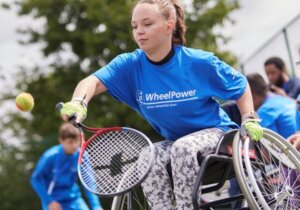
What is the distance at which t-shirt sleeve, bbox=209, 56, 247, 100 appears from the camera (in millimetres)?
4328

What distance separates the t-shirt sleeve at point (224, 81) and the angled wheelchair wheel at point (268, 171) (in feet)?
1.04

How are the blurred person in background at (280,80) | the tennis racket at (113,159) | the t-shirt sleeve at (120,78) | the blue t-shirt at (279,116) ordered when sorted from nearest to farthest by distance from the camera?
the tennis racket at (113,159) < the t-shirt sleeve at (120,78) < the blue t-shirt at (279,116) < the blurred person in background at (280,80)

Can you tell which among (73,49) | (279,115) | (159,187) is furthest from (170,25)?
(73,49)

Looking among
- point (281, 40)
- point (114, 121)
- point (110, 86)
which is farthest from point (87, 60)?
point (110, 86)

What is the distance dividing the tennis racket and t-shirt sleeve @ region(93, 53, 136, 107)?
1.51 feet

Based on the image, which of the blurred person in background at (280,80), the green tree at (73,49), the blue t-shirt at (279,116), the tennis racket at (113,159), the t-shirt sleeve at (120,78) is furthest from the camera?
the green tree at (73,49)

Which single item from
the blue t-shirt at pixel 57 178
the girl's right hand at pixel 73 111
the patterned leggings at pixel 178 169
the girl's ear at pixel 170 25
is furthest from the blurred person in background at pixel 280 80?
the girl's right hand at pixel 73 111

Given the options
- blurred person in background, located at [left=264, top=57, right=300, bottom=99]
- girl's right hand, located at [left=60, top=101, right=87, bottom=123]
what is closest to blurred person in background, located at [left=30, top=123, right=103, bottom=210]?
blurred person in background, located at [left=264, top=57, right=300, bottom=99]

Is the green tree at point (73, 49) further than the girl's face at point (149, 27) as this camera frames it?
Yes

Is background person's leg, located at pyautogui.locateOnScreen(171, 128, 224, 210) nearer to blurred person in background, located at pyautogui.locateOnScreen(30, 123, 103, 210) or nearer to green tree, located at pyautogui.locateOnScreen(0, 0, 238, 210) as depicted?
blurred person in background, located at pyautogui.locateOnScreen(30, 123, 103, 210)

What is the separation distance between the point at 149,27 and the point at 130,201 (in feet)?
3.66

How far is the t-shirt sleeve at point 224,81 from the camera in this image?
433 cm

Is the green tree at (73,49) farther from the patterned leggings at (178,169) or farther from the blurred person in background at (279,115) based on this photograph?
the patterned leggings at (178,169)

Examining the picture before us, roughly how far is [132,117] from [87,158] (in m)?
18.1
